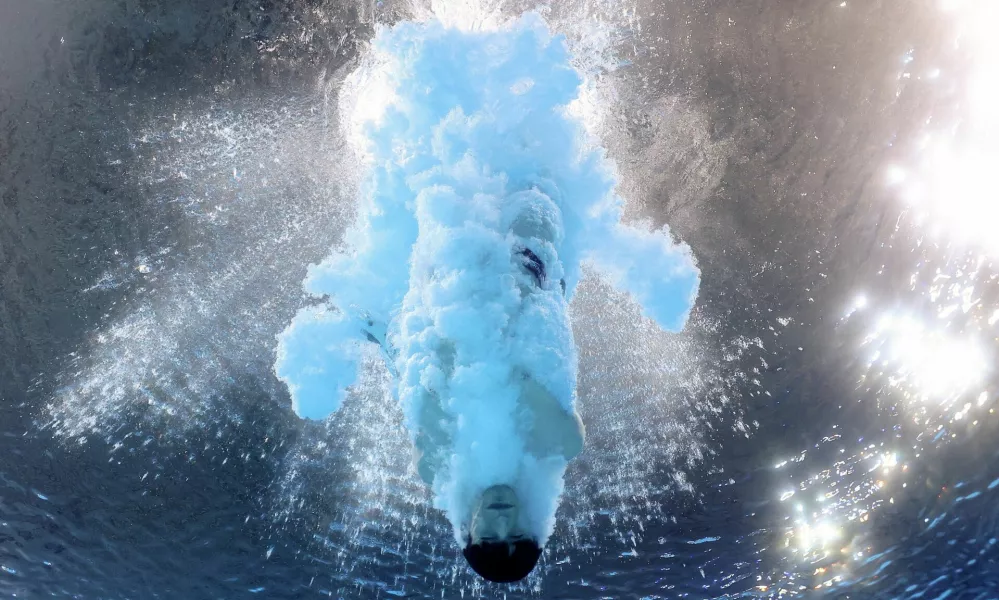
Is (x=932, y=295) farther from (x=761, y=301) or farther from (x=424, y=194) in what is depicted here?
(x=424, y=194)

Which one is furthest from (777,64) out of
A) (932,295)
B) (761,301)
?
(932,295)

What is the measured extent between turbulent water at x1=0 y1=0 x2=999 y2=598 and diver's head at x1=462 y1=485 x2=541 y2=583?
458 centimetres

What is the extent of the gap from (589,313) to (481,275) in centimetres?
404

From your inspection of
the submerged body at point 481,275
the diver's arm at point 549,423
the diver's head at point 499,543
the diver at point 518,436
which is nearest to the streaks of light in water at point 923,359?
the submerged body at point 481,275

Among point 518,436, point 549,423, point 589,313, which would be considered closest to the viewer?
point 518,436

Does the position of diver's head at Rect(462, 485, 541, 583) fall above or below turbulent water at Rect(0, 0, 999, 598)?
below

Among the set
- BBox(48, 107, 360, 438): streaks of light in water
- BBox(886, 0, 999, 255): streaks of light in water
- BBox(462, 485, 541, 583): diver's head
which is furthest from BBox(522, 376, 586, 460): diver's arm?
BBox(886, 0, 999, 255): streaks of light in water

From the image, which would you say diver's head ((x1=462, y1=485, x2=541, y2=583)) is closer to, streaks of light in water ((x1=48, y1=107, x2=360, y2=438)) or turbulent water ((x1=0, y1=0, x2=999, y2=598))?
turbulent water ((x1=0, y1=0, x2=999, y2=598))

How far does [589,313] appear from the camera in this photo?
340 inches

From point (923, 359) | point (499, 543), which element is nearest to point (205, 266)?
point (499, 543)

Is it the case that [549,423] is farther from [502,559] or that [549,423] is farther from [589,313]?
[589,313]

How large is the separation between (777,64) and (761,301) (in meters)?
3.47

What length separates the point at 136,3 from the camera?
360 inches

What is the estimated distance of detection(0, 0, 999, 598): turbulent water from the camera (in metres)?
8.64
